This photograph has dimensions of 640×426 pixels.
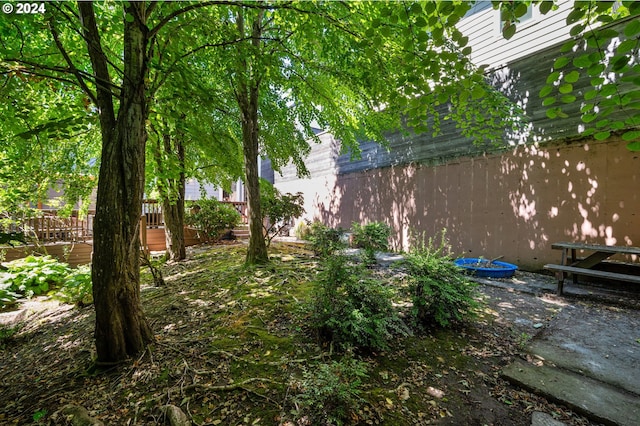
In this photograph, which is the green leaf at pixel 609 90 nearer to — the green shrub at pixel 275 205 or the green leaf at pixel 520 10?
the green leaf at pixel 520 10

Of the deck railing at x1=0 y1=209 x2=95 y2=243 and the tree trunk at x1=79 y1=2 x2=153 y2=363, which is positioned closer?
the tree trunk at x1=79 y1=2 x2=153 y2=363

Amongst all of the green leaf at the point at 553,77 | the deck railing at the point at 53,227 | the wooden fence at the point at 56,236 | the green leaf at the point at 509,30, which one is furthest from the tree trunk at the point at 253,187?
the deck railing at the point at 53,227

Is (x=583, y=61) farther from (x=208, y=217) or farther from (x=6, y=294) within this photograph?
(x=208, y=217)

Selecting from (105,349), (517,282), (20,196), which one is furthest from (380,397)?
(20,196)

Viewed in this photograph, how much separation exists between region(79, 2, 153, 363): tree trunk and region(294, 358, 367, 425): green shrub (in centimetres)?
167

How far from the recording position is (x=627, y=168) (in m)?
4.33

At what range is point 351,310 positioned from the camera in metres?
2.62

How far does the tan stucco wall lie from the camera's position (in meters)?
4.44

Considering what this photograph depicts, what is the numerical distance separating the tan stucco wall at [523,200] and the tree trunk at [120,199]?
A: 6320mm

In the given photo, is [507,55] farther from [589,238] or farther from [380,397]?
[380,397]

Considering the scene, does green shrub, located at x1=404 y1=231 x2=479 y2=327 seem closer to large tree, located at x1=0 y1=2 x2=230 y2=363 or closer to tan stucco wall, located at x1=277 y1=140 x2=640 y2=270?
large tree, located at x1=0 y1=2 x2=230 y2=363

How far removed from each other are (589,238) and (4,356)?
842 cm

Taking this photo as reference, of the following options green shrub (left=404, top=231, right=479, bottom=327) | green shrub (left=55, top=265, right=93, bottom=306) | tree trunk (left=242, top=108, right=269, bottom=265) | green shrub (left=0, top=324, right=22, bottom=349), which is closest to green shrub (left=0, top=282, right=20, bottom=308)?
green shrub (left=55, top=265, right=93, bottom=306)

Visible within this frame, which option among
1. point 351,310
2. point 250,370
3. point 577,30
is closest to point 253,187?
point 351,310
